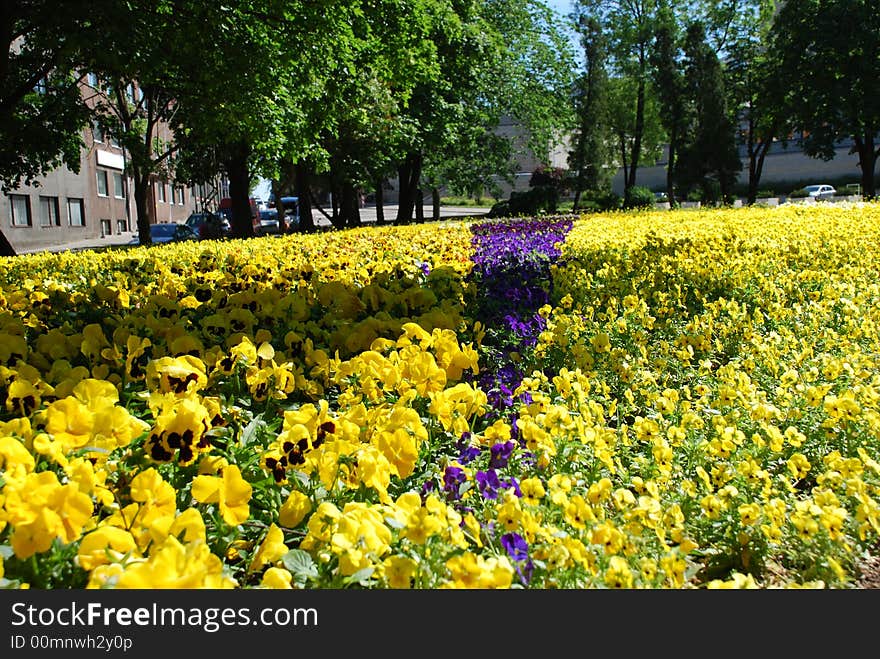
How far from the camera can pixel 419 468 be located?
2.48 m

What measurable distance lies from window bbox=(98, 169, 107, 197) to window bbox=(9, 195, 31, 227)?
985 centimetres

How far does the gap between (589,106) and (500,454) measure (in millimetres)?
48339

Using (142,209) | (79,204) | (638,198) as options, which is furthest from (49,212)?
(638,198)

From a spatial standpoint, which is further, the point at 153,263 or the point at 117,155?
the point at 117,155

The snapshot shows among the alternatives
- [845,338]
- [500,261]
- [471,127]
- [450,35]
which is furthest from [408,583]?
[471,127]

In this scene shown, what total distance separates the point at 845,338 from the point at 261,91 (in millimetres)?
10645

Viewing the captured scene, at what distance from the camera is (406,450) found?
2035 millimetres

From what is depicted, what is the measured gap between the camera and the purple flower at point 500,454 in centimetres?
228

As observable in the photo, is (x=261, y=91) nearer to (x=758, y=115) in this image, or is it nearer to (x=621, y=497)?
(x=621, y=497)

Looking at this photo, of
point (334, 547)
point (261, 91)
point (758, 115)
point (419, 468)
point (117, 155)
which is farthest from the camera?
point (117, 155)

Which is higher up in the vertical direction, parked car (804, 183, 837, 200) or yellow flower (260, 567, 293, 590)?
parked car (804, 183, 837, 200)

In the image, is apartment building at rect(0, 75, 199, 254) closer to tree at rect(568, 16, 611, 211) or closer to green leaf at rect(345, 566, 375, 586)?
tree at rect(568, 16, 611, 211)

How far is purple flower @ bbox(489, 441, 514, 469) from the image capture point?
228 centimetres

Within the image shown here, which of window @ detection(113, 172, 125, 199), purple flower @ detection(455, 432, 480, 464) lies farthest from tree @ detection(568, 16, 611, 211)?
purple flower @ detection(455, 432, 480, 464)
